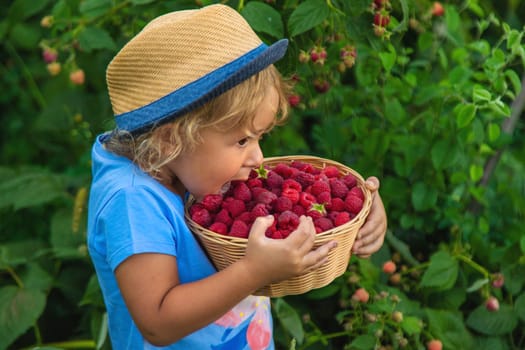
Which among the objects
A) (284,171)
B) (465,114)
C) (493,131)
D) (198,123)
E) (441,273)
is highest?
(198,123)

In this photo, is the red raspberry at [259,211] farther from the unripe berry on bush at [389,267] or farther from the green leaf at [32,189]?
the green leaf at [32,189]

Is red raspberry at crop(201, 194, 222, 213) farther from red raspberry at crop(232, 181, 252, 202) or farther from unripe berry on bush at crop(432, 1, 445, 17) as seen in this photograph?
unripe berry on bush at crop(432, 1, 445, 17)

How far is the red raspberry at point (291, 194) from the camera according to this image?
4.65 ft

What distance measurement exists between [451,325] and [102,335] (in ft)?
3.27

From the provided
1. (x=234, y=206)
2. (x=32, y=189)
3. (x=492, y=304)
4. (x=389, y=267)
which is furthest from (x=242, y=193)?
(x=32, y=189)

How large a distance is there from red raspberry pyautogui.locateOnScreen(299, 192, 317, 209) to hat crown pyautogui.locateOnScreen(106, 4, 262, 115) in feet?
1.00

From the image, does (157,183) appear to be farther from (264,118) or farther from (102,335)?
(102,335)

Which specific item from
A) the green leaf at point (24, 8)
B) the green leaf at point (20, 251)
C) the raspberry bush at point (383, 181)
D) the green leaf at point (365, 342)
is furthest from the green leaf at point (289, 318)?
the green leaf at point (24, 8)

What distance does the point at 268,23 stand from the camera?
1.82 meters

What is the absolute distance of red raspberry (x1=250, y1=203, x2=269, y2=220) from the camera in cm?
136

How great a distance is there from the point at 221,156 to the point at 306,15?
23.5 inches

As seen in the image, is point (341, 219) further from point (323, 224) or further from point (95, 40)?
point (95, 40)

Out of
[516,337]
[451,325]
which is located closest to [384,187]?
[451,325]

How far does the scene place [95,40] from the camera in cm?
208
